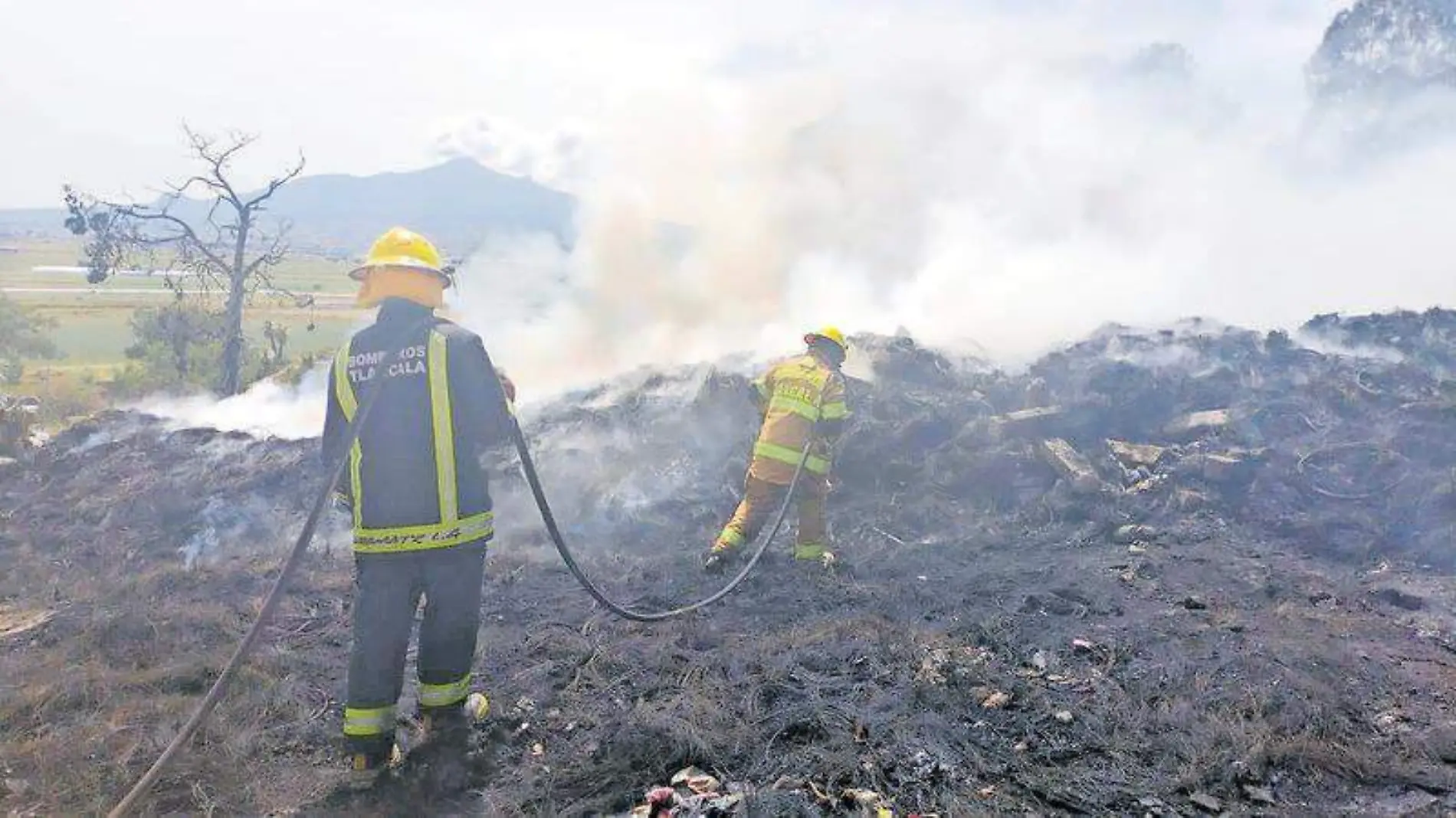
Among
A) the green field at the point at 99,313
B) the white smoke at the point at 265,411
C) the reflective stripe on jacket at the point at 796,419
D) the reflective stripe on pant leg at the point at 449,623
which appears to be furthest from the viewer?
the green field at the point at 99,313

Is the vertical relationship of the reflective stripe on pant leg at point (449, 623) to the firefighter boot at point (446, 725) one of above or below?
above

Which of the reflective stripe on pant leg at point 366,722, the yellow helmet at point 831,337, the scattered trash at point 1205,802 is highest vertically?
the yellow helmet at point 831,337

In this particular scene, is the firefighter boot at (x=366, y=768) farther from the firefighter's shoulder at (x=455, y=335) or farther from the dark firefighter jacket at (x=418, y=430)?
the firefighter's shoulder at (x=455, y=335)

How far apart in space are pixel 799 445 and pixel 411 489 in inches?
144

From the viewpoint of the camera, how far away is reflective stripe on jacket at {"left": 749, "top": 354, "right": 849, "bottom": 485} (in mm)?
6766

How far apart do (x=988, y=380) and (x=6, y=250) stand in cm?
13306

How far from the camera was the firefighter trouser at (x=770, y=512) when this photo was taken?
6.86m

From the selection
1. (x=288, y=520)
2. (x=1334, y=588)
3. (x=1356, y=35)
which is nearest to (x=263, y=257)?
(x=288, y=520)

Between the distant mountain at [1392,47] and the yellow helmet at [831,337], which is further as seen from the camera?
the distant mountain at [1392,47]

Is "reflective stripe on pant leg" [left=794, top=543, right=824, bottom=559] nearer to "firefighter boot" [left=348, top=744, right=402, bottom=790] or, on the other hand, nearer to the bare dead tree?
"firefighter boot" [left=348, top=744, right=402, bottom=790]

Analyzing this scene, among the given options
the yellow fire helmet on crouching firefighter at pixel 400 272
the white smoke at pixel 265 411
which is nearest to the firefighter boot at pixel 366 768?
the yellow fire helmet on crouching firefighter at pixel 400 272

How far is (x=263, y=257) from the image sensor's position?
17.8 m

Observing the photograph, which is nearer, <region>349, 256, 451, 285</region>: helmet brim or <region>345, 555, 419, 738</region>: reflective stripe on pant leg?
<region>345, 555, 419, 738</region>: reflective stripe on pant leg

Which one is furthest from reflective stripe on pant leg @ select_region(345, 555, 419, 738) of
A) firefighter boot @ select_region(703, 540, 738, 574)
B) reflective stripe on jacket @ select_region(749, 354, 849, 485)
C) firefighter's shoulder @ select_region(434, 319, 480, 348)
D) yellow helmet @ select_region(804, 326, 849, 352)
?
yellow helmet @ select_region(804, 326, 849, 352)
